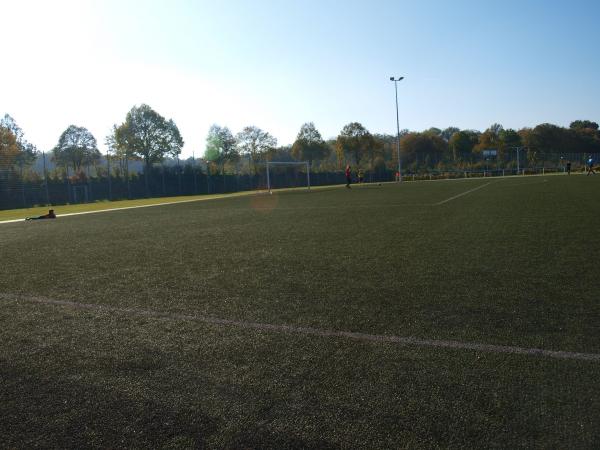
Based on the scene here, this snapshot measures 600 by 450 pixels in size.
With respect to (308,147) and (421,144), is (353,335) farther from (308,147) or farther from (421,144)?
(421,144)

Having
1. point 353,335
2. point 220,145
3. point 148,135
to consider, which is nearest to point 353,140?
point 220,145

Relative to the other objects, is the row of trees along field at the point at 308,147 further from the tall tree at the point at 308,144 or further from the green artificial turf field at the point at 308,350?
the green artificial turf field at the point at 308,350

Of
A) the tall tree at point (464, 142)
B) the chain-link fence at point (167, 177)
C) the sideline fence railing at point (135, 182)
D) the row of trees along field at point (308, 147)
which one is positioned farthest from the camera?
the tall tree at point (464, 142)

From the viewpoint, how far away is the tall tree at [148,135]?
6366cm

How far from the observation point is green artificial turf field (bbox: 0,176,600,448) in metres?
2.12

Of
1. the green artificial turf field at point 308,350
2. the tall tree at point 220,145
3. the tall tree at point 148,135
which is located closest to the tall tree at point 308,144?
the tall tree at point 220,145

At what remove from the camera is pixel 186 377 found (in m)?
2.68

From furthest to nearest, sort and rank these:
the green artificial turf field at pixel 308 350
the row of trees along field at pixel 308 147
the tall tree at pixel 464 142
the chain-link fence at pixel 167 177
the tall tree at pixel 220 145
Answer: the tall tree at pixel 464 142 < the tall tree at pixel 220 145 < the row of trees along field at pixel 308 147 < the chain-link fence at pixel 167 177 < the green artificial turf field at pixel 308 350

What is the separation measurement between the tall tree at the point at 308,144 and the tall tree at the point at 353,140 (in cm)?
395

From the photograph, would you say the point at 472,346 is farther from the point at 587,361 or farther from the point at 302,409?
the point at 302,409

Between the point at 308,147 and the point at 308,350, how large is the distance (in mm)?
78618

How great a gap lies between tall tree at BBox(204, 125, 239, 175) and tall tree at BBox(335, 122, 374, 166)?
1727cm

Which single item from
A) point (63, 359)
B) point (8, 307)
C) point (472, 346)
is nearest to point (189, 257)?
point (8, 307)

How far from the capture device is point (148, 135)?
6519 cm
